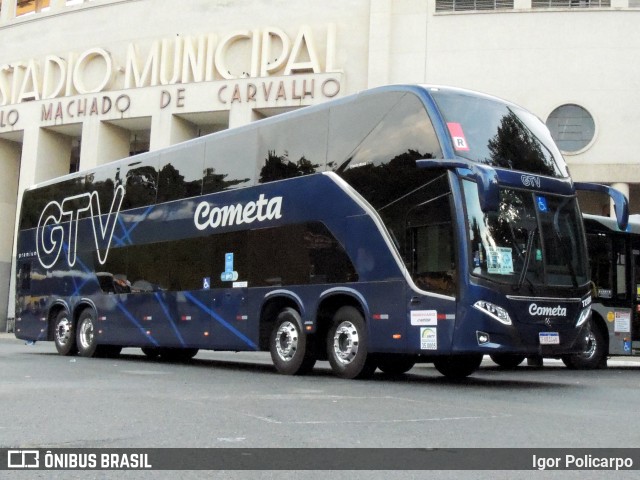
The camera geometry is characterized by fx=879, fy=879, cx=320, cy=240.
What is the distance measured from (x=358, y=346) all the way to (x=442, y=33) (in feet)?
77.5

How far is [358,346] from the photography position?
40.8 ft

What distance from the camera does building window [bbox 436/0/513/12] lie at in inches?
1325

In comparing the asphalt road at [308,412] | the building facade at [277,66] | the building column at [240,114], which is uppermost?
the building facade at [277,66]

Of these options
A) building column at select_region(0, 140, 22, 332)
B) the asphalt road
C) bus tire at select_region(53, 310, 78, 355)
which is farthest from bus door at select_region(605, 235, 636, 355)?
building column at select_region(0, 140, 22, 332)

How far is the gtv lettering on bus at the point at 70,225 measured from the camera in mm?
18625

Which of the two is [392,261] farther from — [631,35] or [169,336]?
[631,35]

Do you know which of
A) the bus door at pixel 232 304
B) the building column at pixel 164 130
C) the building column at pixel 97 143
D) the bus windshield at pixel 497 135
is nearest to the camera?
the bus windshield at pixel 497 135

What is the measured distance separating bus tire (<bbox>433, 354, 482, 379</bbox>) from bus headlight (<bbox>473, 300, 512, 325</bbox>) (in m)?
2.52

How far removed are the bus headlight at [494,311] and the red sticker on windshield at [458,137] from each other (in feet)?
6.74

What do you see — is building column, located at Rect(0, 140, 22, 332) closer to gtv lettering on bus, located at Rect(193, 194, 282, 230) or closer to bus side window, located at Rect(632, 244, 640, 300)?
gtv lettering on bus, located at Rect(193, 194, 282, 230)

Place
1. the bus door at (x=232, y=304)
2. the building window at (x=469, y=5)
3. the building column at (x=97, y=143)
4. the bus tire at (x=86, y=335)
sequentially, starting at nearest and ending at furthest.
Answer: the bus door at (x=232, y=304)
the bus tire at (x=86, y=335)
the building window at (x=469, y=5)
the building column at (x=97, y=143)

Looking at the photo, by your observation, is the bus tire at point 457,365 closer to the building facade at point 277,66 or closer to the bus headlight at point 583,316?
the bus headlight at point 583,316

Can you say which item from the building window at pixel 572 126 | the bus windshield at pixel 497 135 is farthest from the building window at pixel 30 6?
the bus windshield at pixel 497 135

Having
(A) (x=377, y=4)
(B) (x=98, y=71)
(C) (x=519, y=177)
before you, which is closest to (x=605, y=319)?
(C) (x=519, y=177)
